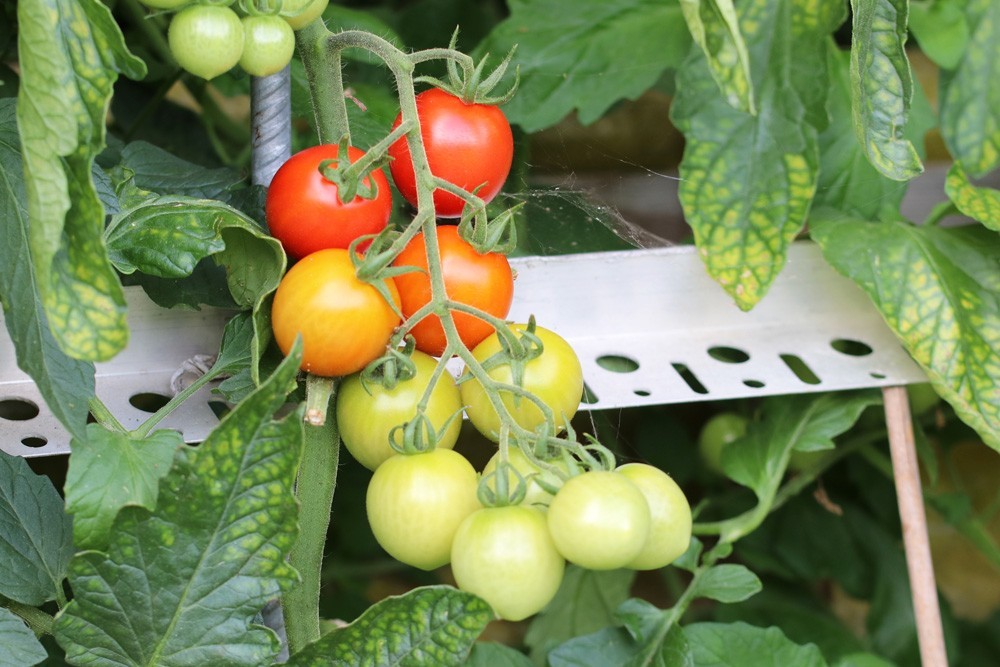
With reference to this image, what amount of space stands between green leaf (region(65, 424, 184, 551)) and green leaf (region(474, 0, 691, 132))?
438 millimetres

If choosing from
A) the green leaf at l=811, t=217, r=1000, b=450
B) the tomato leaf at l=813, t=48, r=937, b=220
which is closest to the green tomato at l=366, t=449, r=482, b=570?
the green leaf at l=811, t=217, r=1000, b=450

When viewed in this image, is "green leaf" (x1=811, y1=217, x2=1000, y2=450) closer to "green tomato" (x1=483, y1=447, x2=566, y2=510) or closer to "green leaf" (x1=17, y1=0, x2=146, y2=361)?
"green tomato" (x1=483, y1=447, x2=566, y2=510)

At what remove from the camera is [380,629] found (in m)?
0.44

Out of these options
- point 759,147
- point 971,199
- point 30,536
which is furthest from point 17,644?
point 971,199

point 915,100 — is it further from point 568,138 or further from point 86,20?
point 86,20

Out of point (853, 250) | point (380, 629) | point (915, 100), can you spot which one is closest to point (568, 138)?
point (915, 100)

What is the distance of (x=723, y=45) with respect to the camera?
385mm

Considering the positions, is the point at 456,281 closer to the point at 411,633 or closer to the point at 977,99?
the point at 411,633

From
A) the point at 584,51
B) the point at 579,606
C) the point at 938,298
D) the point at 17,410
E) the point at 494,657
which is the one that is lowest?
the point at 579,606

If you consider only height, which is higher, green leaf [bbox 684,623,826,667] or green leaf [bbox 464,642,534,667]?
green leaf [bbox 684,623,826,667]

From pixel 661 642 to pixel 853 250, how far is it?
0.28 metres

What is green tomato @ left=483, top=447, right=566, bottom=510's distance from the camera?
417 millimetres

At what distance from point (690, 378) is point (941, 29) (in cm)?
33

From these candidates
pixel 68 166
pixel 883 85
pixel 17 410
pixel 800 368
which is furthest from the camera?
pixel 800 368
